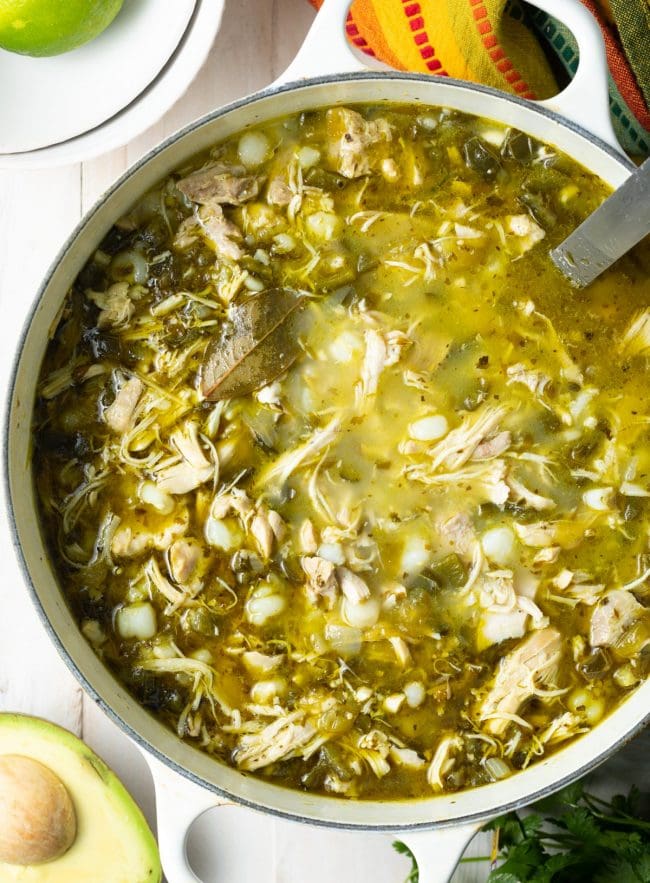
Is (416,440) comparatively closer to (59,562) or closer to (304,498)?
(304,498)

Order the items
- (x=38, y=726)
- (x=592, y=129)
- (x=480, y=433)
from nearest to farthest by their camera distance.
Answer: (x=592, y=129) < (x=480, y=433) < (x=38, y=726)

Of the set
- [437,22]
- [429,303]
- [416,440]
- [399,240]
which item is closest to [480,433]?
[416,440]

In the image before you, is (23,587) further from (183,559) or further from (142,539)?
(183,559)

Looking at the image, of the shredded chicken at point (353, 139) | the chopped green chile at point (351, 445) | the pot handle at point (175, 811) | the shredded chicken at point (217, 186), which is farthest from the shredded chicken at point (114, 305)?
the pot handle at point (175, 811)

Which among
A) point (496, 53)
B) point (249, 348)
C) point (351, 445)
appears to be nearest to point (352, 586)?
point (351, 445)

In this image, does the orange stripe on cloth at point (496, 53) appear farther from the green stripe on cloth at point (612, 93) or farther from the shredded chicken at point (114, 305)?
the shredded chicken at point (114, 305)
